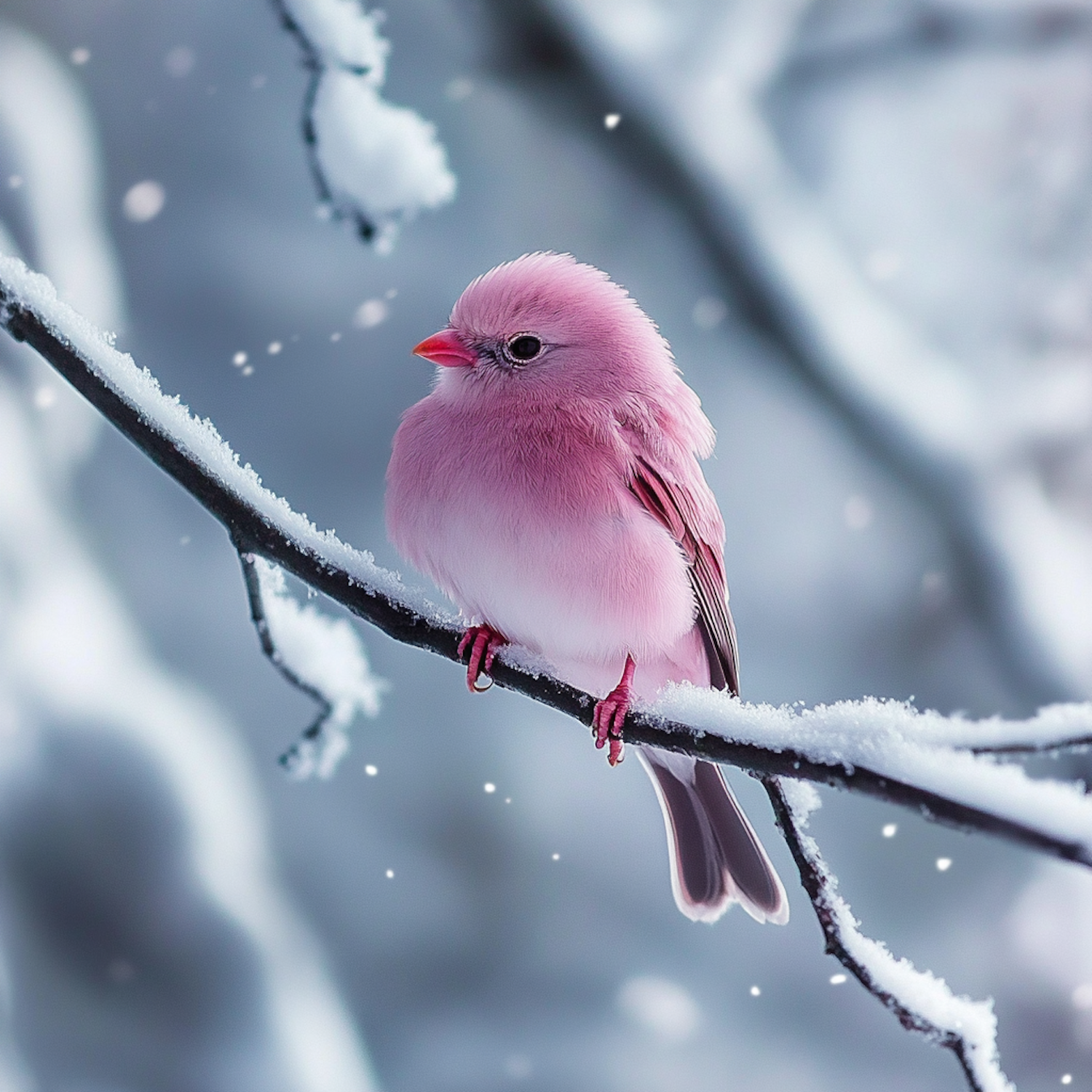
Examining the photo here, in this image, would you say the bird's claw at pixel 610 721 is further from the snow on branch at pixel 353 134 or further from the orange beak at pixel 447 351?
the snow on branch at pixel 353 134

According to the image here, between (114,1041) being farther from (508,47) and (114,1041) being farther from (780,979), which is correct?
(508,47)

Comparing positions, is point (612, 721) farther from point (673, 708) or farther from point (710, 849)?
point (710, 849)

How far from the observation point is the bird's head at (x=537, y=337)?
698 mm

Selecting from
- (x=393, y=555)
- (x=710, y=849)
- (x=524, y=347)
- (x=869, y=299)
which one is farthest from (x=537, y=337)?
(x=869, y=299)

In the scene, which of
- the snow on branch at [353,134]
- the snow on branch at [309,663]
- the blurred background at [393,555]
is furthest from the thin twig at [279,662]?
the blurred background at [393,555]

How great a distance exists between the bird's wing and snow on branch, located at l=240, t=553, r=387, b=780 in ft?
0.93

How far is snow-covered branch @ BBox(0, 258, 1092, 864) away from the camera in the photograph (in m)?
0.41

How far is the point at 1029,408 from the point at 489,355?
4.96 feet

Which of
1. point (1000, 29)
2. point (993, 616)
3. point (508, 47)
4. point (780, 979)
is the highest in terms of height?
point (1000, 29)

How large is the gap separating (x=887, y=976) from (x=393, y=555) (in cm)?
86

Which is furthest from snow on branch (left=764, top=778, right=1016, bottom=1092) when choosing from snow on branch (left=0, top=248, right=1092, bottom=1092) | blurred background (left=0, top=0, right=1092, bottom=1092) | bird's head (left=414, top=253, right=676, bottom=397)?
blurred background (left=0, top=0, right=1092, bottom=1092)

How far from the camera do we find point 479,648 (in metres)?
0.64

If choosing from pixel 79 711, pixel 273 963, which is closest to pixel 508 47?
pixel 79 711

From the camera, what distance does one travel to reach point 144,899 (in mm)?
1425
